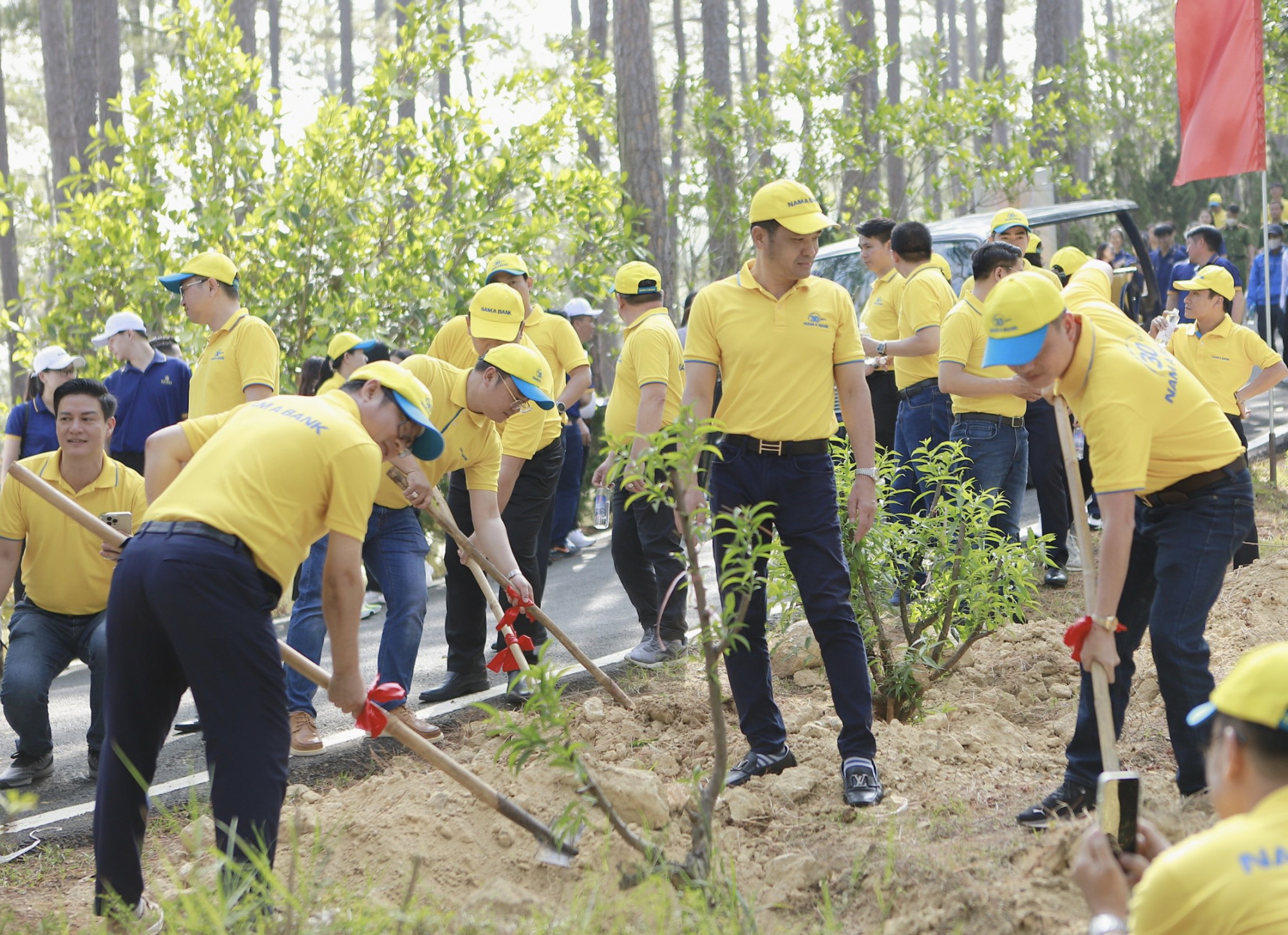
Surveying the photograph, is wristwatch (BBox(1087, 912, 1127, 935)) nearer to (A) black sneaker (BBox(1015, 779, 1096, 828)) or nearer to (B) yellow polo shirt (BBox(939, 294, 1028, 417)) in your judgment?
(A) black sneaker (BBox(1015, 779, 1096, 828))

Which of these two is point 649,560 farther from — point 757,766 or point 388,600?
point 757,766

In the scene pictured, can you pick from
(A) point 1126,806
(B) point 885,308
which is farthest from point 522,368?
(B) point 885,308

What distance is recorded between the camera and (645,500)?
22.6ft

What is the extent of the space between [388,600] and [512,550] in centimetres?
105

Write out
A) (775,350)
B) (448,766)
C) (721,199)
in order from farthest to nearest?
(721,199) → (775,350) → (448,766)

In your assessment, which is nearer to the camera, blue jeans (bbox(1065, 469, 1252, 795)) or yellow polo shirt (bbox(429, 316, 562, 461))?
blue jeans (bbox(1065, 469, 1252, 795))

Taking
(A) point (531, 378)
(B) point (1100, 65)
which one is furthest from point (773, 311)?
(B) point (1100, 65)

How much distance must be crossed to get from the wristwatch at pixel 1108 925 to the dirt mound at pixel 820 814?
0.77 meters

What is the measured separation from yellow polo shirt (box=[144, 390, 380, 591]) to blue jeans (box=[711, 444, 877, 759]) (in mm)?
1602

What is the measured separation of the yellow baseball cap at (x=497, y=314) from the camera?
634 cm

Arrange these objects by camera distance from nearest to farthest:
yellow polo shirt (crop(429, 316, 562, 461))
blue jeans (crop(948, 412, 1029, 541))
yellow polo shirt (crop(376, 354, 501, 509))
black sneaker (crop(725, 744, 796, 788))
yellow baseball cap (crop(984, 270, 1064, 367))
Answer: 1. yellow baseball cap (crop(984, 270, 1064, 367))
2. black sneaker (crop(725, 744, 796, 788))
3. yellow polo shirt (crop(376, 354, 501, 509))
4. yellow polo shirt (crop(429, 316, 562, 461))
5. blue jeans (crop(948, 412, 1029, 541))

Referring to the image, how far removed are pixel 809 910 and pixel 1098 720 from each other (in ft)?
3.32

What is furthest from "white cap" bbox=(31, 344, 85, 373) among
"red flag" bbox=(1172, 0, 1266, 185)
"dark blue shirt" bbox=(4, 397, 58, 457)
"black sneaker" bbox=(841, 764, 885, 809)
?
"red flag" bbox=(1172, 0, 1266, 185)

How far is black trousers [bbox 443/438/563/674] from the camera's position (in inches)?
250
